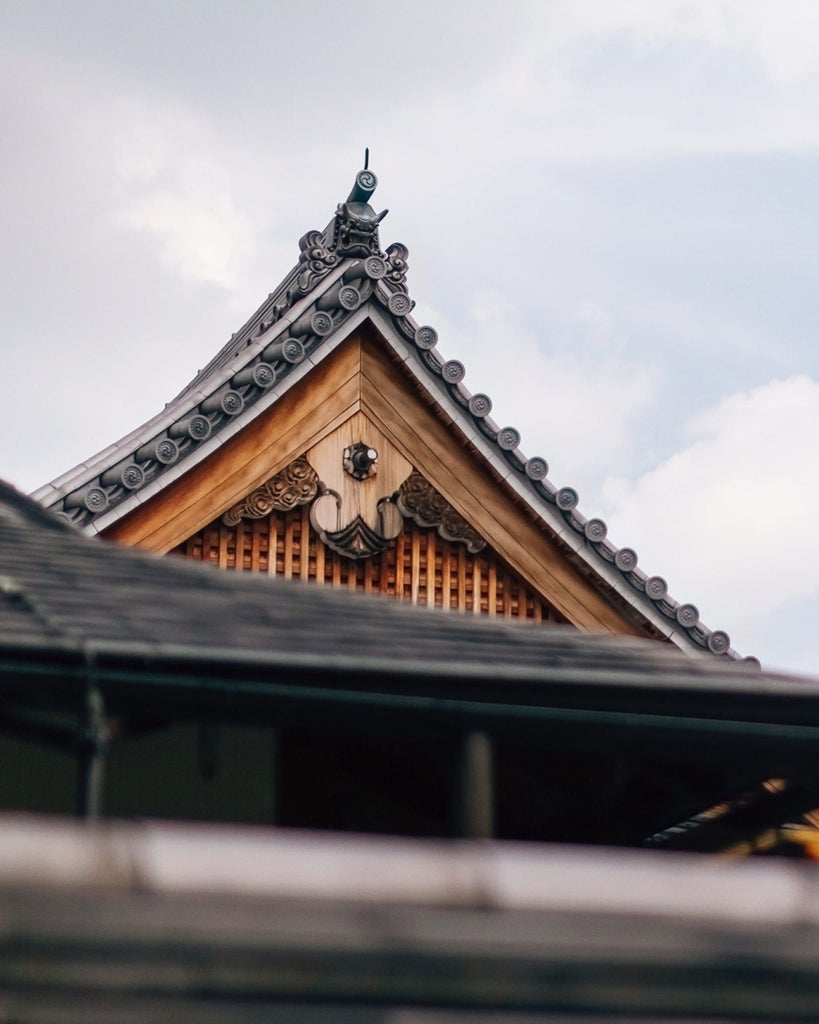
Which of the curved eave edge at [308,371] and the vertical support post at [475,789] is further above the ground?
the curved eave edge at [308,371]

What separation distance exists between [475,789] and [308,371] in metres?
Result: 6.85

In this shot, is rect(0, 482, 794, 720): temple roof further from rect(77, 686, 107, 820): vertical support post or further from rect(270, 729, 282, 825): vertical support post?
rect(270, 729, 282, 825): vertical support post

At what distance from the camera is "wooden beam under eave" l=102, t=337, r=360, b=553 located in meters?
10.6

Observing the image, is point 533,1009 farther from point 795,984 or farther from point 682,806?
point 682,806

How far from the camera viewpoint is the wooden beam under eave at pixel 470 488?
1135cm

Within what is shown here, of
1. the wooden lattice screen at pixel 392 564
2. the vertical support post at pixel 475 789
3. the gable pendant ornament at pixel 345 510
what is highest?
the gable pendant ornament at pixel 345 510

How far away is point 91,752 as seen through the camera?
4.18 meters

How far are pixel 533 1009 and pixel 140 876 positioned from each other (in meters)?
0.78

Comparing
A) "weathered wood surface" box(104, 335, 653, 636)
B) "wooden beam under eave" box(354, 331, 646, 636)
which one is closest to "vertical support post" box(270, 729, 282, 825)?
"weathered wood surface" box(104, 335, 653, 636)

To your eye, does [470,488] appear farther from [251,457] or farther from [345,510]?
[251,457]

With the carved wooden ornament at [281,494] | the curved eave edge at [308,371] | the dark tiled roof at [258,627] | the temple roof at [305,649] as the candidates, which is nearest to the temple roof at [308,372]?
the curved eave edge at [308,371]

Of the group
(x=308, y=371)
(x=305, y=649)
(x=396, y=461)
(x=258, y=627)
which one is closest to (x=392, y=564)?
(x=396, y=461)

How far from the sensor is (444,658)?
4.83 metres

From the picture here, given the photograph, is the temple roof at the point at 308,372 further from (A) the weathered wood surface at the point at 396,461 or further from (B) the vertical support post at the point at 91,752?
(B) the vertical support post at the point at 91,752
